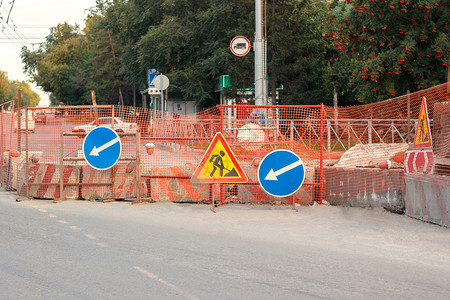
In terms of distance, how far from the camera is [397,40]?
63.8ft

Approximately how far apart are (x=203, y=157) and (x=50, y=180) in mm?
3609

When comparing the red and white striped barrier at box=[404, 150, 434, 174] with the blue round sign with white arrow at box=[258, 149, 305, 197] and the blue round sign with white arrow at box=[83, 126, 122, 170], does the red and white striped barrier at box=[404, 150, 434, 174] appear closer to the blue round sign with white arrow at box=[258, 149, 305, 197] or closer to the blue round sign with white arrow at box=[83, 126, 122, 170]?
the blue round sign with white arrow at box=[258, 149, 305, 197]

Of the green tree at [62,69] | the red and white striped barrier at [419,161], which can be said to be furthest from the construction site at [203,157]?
the green tree at [62,69]

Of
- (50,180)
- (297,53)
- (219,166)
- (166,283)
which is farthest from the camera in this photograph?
(297,53)

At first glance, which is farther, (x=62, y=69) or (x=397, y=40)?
(x=62, y=69)

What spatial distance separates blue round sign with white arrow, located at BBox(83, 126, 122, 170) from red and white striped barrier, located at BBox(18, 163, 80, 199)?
76 centimetres

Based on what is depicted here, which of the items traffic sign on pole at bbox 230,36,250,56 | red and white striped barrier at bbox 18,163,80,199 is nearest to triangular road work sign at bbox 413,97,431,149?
red and white striped barrier at bbox 18,163,80,199

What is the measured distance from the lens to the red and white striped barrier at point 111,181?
12.5m

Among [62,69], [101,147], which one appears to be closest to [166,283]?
[101,147]

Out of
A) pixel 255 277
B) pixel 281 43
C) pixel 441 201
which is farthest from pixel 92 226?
pixel 281 43

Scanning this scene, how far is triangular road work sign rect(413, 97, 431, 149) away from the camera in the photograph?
9.83 metres

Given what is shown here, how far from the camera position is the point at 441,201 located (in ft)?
30.7

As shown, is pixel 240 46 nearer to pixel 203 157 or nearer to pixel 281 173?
pixel 203 157

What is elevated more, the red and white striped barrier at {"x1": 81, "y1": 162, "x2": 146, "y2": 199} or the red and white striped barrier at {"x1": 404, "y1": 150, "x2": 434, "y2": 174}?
the red and white striped barrier at {"x1": 404, "y1": 150, "x2": 434, "y2": 174}
